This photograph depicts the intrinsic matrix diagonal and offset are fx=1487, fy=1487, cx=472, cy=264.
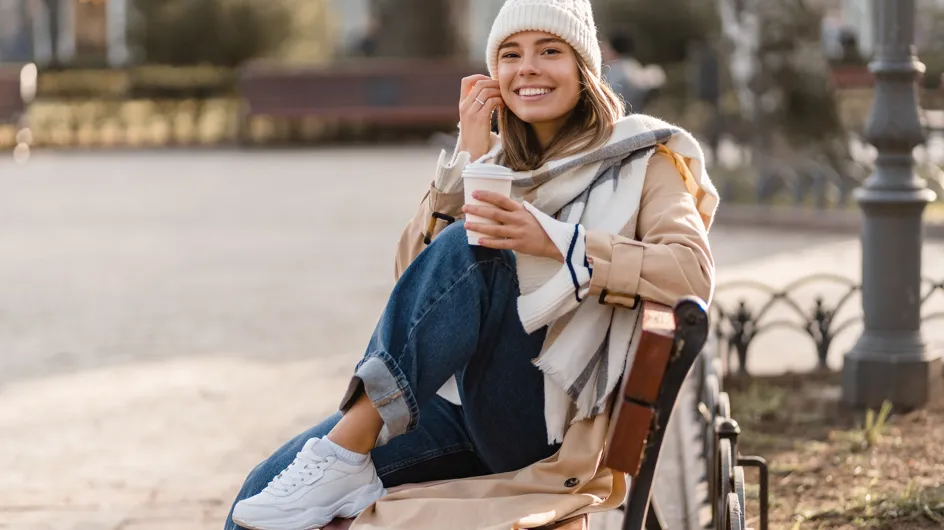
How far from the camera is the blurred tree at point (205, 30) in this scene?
86.1ft

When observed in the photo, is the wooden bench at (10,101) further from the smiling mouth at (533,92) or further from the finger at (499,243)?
the finger at (499,243)

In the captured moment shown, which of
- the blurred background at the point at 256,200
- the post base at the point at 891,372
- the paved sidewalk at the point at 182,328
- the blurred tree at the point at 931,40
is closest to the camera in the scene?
the paved sidewalk at the point at 182,328

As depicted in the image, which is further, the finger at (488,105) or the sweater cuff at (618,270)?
the finger at (488,105)

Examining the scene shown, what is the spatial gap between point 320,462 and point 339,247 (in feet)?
25.7

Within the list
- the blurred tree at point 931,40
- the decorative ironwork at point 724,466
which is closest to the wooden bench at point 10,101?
the blurred tree at point 931,40

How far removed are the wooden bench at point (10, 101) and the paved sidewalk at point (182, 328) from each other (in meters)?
7.07

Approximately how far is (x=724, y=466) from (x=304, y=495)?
1026 mm

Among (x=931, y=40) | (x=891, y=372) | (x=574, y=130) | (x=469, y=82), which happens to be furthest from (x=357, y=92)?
(x=574, y=130)

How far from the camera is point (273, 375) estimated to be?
20.7 ft

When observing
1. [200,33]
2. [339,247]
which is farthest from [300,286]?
[200,33]

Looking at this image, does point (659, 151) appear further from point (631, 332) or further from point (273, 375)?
point (273, 375)

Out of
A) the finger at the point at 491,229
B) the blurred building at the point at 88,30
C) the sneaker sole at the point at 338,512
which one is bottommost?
the blurred building at the point at 88,30

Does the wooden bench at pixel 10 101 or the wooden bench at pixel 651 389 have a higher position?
the wooden bench at pixel 651 389

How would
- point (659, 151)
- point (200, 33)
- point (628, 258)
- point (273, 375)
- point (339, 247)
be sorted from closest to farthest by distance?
point (628, 258)
point (659, 151)
point (273, 375)
point (339, 247)
point (200, 33)
